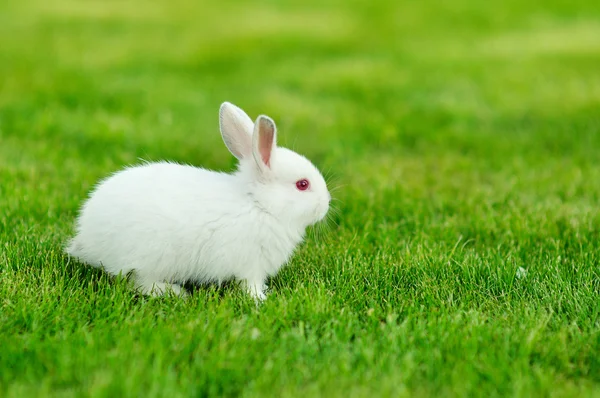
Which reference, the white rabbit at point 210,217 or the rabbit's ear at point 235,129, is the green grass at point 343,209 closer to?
the white rabbit at point 210,217

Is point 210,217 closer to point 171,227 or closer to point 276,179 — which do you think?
point 171,227

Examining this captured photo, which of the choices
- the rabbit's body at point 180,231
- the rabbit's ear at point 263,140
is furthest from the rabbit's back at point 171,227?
the rabbit's ear at point 263,140

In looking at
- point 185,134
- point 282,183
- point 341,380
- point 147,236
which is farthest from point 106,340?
point 185,134

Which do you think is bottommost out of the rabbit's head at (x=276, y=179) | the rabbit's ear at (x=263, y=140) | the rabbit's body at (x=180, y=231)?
the rabbit's body at (x=180, y=231)

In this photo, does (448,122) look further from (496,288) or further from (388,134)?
(496,288)

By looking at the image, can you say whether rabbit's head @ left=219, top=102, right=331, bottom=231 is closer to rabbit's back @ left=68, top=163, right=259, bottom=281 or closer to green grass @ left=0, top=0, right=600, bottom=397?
rabbit's back @ left=68, top=163, right=259, bottom=281

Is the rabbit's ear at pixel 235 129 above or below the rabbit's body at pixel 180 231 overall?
above
